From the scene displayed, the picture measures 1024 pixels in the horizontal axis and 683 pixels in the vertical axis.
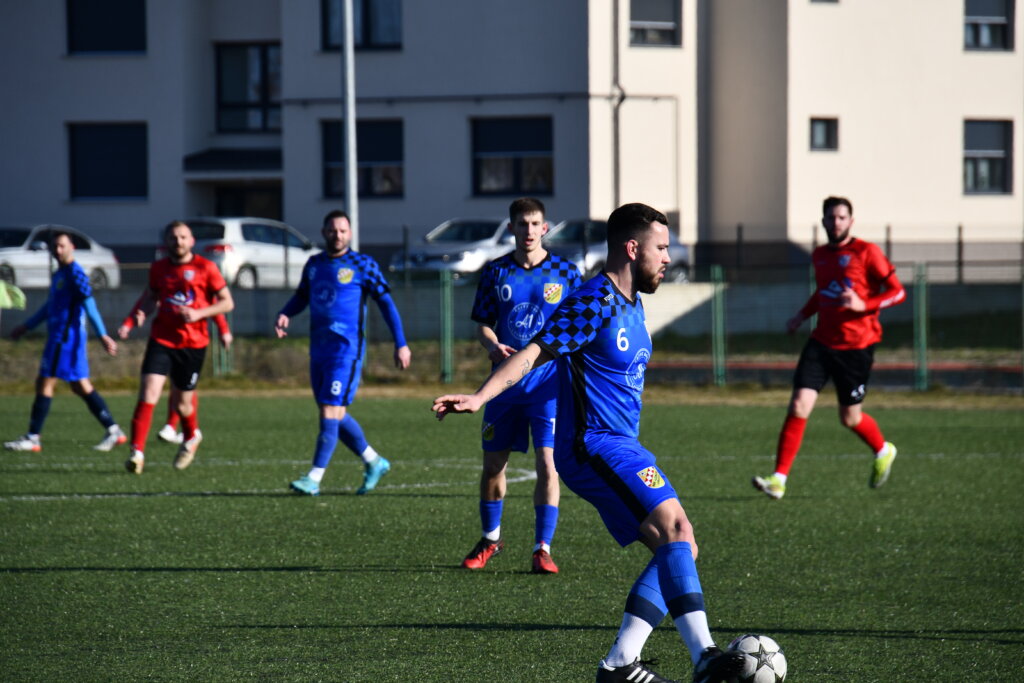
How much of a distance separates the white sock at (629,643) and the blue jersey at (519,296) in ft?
10.6

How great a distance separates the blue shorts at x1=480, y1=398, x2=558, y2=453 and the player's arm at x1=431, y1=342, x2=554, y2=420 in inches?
109

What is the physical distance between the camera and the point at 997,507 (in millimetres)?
10414

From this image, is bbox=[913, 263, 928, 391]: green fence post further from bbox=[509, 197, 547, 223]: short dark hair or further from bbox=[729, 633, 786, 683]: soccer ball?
bbox=[729, 633, 786, 683]: soccer ball

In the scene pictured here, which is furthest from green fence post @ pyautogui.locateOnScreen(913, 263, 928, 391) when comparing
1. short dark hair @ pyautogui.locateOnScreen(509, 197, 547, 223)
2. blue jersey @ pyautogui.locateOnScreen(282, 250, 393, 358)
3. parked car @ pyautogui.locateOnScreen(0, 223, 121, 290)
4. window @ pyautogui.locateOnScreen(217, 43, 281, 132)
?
window @ pyautogui.locateOnScreen(217, 43, 281, 132)

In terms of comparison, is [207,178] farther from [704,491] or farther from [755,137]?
[704,491]

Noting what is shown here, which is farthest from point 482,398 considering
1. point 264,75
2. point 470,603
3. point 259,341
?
point 264,75

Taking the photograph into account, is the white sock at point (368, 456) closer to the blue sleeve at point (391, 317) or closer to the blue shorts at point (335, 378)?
the blue shorts at point (335, 378)

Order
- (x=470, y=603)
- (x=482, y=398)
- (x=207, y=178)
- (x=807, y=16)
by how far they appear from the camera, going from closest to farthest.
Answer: (x=482, y=398)
(x=470, y=603)
(x=807, y=16)
(x=207, y=178)

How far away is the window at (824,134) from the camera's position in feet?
117

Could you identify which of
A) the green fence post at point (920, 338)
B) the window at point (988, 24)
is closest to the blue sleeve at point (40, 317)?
the green fence post at point (920, 338)

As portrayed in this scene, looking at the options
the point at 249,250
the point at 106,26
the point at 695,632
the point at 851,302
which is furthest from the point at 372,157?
the point at 695,632

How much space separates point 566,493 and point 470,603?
4241 millimetres

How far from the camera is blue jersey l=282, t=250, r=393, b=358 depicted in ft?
35.3

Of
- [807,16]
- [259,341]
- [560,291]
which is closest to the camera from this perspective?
[560,291]
